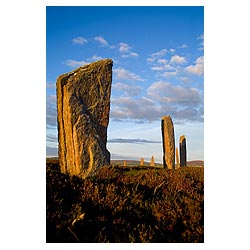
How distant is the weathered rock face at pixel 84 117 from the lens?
22.5 ft

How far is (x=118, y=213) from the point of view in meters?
5.39

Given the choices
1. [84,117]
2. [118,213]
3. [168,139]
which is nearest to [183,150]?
[168,139]

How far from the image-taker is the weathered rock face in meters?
6.85

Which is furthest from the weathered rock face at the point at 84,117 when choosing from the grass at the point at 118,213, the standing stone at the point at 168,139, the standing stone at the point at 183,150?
the standing stone at the point at 183,150

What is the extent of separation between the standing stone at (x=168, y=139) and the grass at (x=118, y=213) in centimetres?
622

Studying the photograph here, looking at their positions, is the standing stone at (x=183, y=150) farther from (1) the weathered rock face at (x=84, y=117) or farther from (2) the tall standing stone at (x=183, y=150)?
(1) the weathered rock face at (x=84, y=117)

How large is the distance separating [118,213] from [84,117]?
2.15 metres

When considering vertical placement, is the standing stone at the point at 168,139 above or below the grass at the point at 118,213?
above

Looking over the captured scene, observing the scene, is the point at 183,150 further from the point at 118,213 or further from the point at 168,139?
the point at 118,213

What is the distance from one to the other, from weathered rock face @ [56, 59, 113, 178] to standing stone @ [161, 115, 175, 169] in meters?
5.40

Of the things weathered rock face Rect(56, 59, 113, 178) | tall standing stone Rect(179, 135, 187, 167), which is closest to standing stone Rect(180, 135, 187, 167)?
tall standing stone Rect(179, 135, 187, 167)

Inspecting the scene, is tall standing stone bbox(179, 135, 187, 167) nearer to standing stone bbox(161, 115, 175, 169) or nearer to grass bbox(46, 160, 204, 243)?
standing stone bbox(161, 115, 175, 169)
